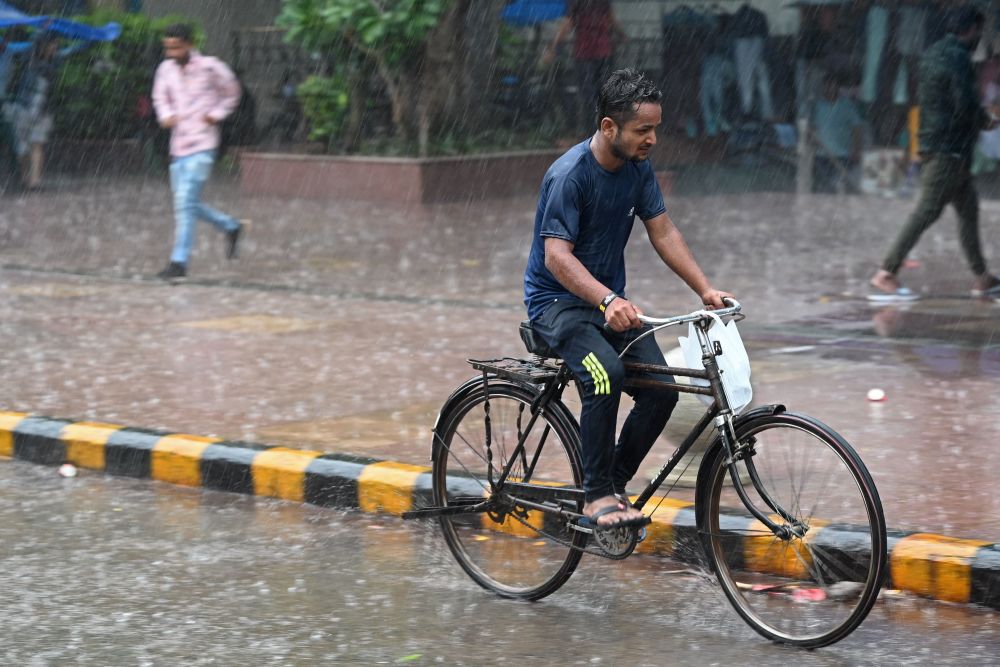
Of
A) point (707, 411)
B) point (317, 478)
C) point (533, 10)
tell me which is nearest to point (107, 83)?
point (533, 10)

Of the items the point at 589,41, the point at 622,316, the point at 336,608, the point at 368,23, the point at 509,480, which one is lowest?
the point at 336,608

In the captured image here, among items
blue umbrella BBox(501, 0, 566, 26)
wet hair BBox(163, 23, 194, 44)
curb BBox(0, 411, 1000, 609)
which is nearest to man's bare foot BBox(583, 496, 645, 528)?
curb BBox(0, 411, 1000, 609)

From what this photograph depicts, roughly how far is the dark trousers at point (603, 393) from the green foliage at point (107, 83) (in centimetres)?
1999

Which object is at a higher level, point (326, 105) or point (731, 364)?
point (326, 105)

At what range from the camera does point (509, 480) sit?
550cm

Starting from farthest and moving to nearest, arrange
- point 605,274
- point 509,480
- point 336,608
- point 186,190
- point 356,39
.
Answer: point 356,39 < point 186,190 < point 509,480 < point 336,608 < point 605,274

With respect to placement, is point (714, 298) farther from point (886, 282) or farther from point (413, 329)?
point (886, 282)

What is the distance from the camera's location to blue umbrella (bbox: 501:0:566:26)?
70.1 ft

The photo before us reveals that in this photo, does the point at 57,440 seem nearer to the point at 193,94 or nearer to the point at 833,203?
the point at 193,94

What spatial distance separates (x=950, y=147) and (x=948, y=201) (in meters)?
0.36

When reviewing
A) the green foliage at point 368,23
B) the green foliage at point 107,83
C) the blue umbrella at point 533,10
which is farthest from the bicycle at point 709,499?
the green foliage at point 107,83

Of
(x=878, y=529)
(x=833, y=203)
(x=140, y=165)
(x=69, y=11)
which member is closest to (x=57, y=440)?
(x=878, y=529)

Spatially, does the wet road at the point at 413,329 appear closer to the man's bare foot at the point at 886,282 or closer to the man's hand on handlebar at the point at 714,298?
the man's bare foot at the point at 886,282

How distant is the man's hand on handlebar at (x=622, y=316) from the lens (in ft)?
15.5
